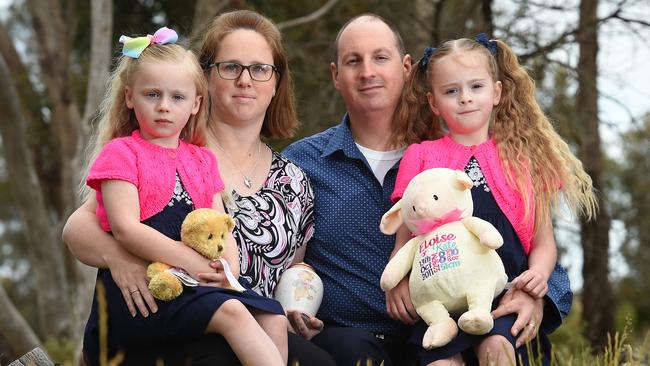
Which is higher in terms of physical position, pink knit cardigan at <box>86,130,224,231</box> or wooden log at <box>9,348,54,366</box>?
pink knit cardigan at <box>86,130,224,231</box>

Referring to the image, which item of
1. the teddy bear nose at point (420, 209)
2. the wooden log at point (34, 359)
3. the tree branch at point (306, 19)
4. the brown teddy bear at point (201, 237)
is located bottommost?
the wooden log at point (34, 359)

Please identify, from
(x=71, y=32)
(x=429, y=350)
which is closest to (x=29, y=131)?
(x=71, y=32)

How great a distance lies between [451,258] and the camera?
3.81 meters

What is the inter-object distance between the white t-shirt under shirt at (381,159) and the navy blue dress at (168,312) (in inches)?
41.9

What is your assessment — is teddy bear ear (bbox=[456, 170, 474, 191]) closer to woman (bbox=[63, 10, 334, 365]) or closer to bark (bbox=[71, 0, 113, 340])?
woman (bbox=[63, 10, 334, 365])

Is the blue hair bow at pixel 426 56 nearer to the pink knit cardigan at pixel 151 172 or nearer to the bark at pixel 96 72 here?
the pink knit cardigan at pixel 151 172

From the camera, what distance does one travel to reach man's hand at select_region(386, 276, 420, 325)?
158 inches

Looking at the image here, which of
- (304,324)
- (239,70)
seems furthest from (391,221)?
(239,70)

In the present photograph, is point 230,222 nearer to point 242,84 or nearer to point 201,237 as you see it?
point 201,237

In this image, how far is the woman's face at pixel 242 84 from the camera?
168 inches

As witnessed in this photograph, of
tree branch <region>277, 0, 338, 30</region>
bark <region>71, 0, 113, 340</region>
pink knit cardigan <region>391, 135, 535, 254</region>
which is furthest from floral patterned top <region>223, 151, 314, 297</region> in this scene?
bark <region>71, 0, 113, 340</region>

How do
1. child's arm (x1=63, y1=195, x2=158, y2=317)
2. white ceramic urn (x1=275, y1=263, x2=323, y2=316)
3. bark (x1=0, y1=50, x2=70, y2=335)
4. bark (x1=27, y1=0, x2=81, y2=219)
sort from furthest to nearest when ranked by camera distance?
bark (x1=27, y1=0, x2=81, y2=219) < bark (x1=0, y1=50, x2=70, y2=335) < white ceramic urn (x1=275, y1=263, x2=323, y2=316) < child's arm (x1=63, y1=195, x2=158, y2=317)

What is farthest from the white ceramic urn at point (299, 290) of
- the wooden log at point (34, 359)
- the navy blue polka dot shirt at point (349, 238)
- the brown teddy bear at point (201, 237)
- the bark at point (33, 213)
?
the bark at point (33, 213)

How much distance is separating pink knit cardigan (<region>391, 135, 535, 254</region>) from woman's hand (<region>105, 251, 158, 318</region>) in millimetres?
1101
